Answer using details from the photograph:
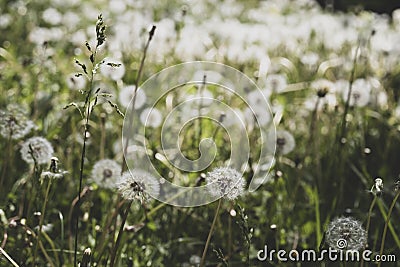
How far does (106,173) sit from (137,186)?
0.31 metres

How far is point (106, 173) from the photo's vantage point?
136 centimetres

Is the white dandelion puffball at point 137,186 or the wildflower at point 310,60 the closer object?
the white dandelion puffball at point 137,186

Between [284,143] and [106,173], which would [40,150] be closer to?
[106,173]

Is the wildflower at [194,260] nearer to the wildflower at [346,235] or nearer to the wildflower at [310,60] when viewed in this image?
the wildflower at [346,235]

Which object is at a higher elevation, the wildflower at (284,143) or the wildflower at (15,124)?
the wildflower at (284,143)

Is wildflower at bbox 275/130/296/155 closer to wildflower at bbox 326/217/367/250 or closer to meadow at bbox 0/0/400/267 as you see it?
meadow at bbox 0/0/400/267

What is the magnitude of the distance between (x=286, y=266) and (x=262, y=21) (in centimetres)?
267

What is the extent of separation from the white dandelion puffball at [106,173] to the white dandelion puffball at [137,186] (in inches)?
8.6

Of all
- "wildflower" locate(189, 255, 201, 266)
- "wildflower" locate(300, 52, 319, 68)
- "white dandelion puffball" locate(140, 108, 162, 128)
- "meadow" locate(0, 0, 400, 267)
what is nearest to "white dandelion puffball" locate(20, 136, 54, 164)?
"meadow" locate(0, 0, 400, 267)

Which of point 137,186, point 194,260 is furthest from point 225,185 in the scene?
point 194,260

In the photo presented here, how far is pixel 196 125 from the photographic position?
5.85ft

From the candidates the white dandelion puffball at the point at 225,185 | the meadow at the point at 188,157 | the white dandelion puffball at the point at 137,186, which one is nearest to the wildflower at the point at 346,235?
the meadow at the point at 188,157

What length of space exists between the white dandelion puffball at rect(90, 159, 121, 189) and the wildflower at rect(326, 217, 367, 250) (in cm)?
49

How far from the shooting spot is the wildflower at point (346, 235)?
1058 millimetres
